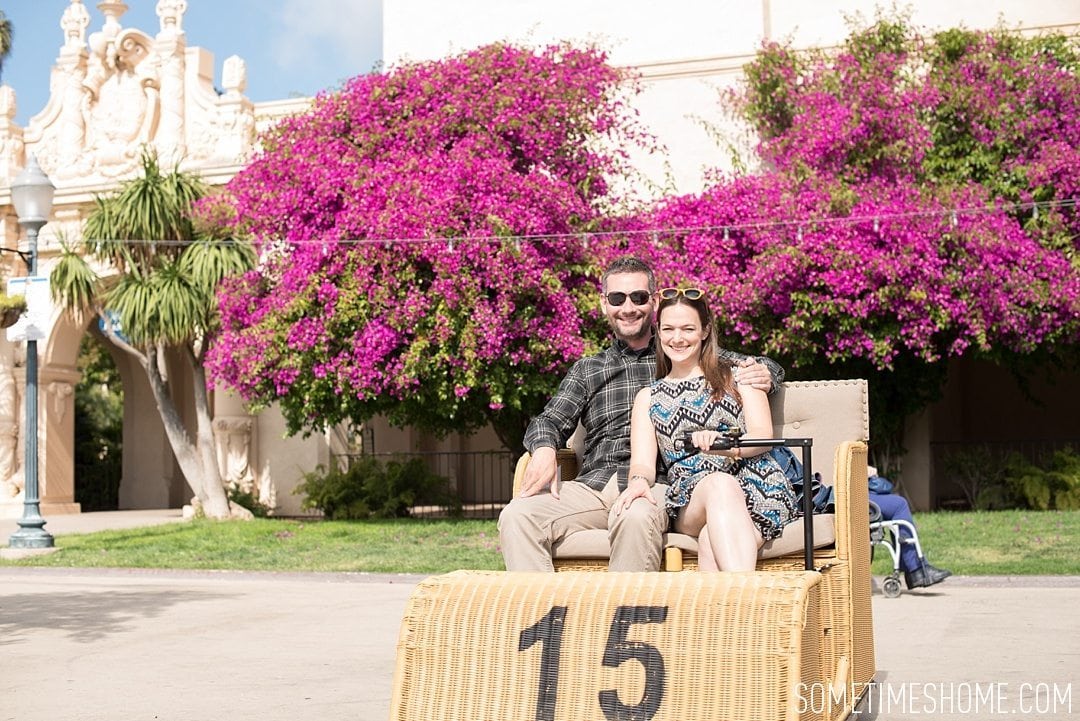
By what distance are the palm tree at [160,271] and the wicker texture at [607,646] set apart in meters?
13.7

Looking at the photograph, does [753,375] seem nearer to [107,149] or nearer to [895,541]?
[895,541]

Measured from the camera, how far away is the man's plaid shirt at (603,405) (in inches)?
220

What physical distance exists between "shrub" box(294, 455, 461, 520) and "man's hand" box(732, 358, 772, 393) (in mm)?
14296

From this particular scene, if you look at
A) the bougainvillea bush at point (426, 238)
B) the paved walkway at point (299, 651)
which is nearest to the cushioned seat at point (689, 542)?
the paved walkway at point (299, 651)

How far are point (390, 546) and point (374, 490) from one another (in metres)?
4.99

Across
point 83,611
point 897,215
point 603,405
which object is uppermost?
point 897,215

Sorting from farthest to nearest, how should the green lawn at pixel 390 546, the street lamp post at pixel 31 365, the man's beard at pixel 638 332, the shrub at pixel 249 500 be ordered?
the shrub at pixel 249 500 < the street lamp post at pixel 31 365 < the green lawn at pixel 390 546 < the man's beard at pixel 638 332

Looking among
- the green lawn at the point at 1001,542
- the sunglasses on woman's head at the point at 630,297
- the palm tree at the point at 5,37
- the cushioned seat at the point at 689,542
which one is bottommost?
the green lawn at the point at 1001,542

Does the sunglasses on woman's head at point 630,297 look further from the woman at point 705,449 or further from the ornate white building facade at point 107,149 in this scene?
the ornate white building facade at point 107,149

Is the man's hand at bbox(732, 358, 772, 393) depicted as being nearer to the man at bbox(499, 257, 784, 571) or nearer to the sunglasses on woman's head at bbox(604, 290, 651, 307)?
the man at bbox(499, 257, 784, 571)

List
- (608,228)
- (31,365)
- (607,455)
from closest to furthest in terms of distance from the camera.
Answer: (607,455)
(31,365)
(608,228)

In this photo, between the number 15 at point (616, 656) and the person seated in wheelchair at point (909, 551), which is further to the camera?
the person seated in wheelchair at point (909, 551)

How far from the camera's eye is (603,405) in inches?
224

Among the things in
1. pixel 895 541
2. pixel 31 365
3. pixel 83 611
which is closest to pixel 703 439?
pixel 895 541
